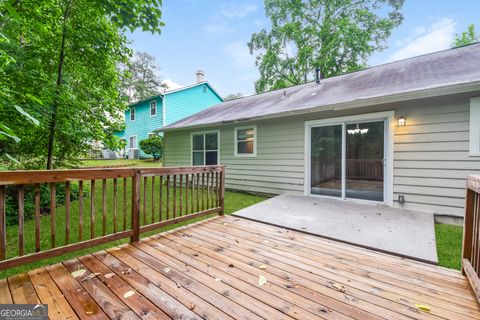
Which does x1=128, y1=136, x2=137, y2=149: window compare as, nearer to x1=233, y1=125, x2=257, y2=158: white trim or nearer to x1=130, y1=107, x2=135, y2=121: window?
x1=130, y1=107, x2=135, y2=121: window

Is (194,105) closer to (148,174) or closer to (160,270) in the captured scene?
(148,174)

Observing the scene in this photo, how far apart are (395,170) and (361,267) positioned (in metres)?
3.10

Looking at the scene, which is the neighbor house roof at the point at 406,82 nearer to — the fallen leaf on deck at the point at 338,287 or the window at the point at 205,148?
the window at the point at 205,148

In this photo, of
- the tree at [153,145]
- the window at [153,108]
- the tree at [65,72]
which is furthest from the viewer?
the window at [153,108]

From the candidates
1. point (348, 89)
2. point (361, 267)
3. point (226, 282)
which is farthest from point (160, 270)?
point (348, 89)

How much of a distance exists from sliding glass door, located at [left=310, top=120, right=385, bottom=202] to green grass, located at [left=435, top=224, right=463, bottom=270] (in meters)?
1.22

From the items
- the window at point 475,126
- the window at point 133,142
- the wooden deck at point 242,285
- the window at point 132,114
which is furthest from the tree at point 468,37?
the window at point 133,142

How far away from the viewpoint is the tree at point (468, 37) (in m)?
15.4

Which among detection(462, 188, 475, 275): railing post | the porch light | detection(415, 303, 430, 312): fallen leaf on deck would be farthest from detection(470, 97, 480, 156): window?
detection(415, 303, 430, 312): fallen leaf on deck

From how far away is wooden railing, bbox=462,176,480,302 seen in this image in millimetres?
1682

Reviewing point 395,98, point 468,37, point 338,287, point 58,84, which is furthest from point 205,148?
point 468,37

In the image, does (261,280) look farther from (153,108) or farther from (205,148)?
(153,108)

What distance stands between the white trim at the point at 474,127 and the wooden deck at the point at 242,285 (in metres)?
2.82

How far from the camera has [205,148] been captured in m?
7.91
